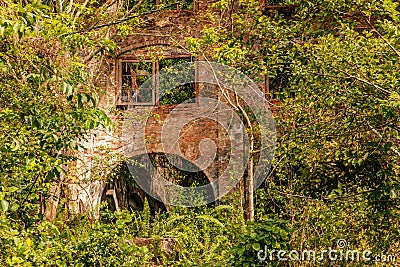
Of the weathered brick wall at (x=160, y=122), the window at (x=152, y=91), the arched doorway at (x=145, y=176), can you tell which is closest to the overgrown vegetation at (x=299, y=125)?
the weathered brick wall at (x=160, y=122)

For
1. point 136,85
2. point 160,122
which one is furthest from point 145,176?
point 136,85

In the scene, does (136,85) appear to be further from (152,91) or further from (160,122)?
(160,122)

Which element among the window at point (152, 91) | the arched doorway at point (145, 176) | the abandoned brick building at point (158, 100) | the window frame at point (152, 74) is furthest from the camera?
the arched doorway at point (145, 176)

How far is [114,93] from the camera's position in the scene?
40.5 ft

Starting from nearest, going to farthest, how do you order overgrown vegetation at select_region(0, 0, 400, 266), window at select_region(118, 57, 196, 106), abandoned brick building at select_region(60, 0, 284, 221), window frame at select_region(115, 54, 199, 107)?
1. overgrown vegetation at select_region(0, 0, 400, 266)
2. abandoned brick building at select_region(60, 0, 284, 221)
3. window frame at select_region(115, 54, 199, 107)
4. window at select_region(118, 57, 196, 106)

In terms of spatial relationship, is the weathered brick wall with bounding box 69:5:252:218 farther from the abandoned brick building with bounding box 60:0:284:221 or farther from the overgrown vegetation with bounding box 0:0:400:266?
the overgrown vegetation with bounding box 0:0:400:266

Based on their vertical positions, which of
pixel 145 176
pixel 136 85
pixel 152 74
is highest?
pixel 152 74

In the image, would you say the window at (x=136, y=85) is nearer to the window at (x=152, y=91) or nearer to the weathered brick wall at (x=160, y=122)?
the window at (x=152, y=91)

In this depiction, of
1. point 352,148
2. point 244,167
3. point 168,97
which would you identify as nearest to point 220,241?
point 244,167

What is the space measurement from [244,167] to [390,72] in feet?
21.1

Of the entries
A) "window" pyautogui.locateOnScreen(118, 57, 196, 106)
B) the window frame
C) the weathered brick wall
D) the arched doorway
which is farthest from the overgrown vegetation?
the arched doorway

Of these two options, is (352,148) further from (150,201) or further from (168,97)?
(150,201)

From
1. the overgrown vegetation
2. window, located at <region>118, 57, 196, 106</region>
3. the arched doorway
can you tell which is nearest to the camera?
the overgrown vegetation

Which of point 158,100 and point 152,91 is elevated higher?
point 152,91
